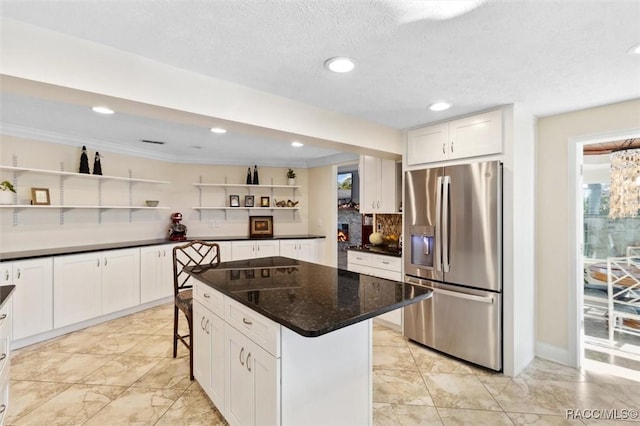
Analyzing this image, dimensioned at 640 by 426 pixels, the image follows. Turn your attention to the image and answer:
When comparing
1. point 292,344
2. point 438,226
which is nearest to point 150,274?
point 292,344

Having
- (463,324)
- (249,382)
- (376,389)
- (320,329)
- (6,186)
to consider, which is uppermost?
(6,186)

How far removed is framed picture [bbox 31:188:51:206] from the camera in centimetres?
349

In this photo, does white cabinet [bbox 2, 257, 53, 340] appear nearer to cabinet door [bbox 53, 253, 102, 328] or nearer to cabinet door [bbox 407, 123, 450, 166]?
cabinet door [bbox 53, 253, 102, 328]

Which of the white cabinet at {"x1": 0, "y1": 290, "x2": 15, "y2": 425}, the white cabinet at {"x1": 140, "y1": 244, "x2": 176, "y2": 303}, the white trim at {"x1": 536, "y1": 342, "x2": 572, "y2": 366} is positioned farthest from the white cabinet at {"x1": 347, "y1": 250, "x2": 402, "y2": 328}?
the white cabinet at {"x1": 0, "y1": 290, "x2": 15, "y2": 425}

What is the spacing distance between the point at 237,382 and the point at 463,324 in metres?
2.05

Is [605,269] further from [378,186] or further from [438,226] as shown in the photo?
[378,186]

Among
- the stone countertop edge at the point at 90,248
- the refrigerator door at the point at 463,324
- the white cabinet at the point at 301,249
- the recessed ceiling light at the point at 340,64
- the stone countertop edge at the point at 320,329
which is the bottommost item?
the refrigerator door at the point at 463,324

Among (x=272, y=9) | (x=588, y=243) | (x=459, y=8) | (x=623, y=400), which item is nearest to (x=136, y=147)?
(x=272, y=9)

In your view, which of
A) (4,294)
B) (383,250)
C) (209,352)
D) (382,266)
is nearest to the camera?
(4,294)

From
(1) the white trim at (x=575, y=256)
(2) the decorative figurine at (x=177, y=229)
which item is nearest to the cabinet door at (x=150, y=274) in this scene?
(2) the decorative figurine at (x=177, y=229)

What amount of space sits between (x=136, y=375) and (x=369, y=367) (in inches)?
80.2

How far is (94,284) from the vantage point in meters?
3.60

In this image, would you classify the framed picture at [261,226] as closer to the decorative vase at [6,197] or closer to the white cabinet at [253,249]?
the white cabinet at [253,249]

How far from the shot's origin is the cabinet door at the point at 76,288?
329 cm
